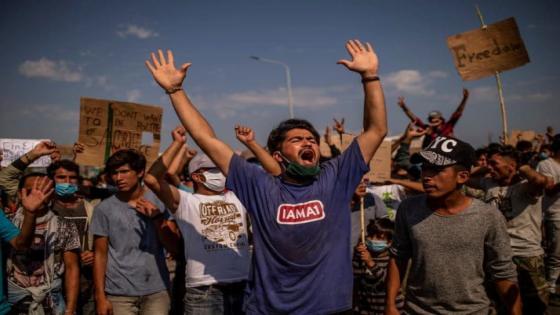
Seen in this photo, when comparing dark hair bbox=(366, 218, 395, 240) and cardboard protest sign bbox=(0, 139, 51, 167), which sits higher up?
cardboard protest sign bbox=(0, 139, 51, 167)

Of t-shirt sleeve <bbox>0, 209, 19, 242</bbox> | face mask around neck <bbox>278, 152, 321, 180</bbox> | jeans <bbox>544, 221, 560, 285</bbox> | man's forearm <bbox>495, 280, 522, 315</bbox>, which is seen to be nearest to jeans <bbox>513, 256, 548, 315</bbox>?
jeans <bbox>544, 221, 560, 285</bbox>

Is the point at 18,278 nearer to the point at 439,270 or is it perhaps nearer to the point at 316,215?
the point at 316,215

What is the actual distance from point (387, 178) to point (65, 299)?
4041mm

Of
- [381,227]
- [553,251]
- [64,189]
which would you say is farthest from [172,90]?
[553,251]

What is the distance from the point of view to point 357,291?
4430mm

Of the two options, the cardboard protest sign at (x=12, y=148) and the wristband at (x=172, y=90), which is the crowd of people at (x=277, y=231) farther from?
the cardboard protest sign at (x=12, y=148)

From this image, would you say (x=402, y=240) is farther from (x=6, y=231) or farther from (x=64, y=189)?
(x=64, y=189)

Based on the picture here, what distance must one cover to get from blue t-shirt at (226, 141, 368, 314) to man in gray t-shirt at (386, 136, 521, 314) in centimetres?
58

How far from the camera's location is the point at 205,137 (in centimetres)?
250

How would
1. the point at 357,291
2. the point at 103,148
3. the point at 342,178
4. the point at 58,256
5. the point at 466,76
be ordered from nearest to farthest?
1. the point at 342,178
2. the point at 58,256
3. the point at 357,291
4. the point at 103,148
5. the point at 466,76

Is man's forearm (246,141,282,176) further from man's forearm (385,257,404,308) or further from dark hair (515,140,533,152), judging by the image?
dark hair (515,140,533,152)

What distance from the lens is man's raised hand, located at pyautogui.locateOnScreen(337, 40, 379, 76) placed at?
2.55 m

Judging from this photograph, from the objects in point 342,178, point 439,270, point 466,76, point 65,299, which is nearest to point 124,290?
point 65,299

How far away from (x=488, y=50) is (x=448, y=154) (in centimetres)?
453
